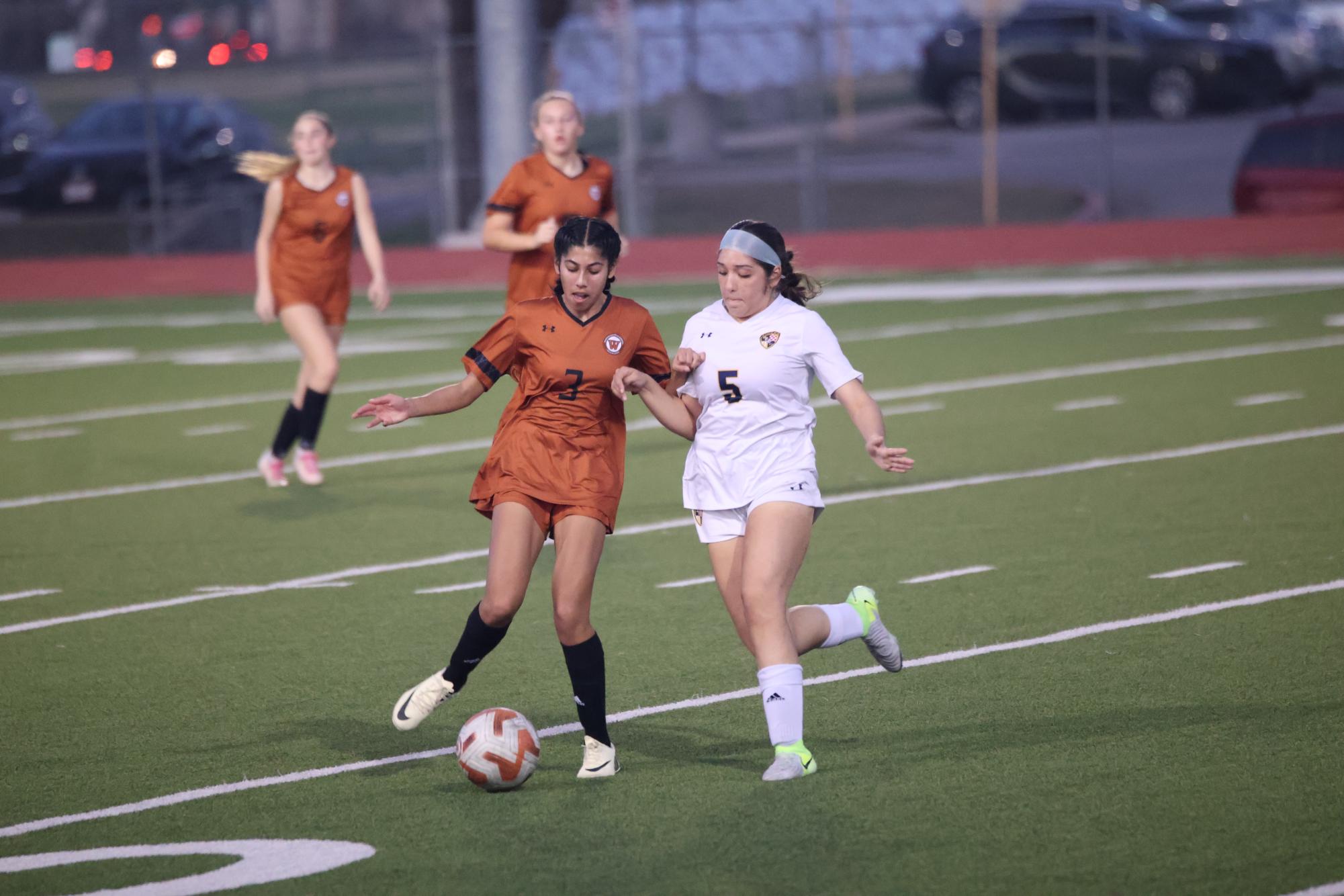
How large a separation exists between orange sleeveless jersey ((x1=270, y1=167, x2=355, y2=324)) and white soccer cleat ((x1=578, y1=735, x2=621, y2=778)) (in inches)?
241

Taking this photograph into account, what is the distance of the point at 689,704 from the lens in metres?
6.74

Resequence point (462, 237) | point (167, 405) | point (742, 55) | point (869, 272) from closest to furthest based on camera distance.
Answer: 1. point (167, 405)
2. point (869, 272)
3. point (462, 237)
4. point (742, 55)

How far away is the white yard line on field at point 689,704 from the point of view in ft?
18.8

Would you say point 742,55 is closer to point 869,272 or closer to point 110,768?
point 869,272

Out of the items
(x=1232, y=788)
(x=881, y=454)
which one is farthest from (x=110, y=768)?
(x=1232, y=788)

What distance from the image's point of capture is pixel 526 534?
19.7ft

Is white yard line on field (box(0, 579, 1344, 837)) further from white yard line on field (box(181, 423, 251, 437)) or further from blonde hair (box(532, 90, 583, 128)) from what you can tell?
white yard line on field (box(181, 423, 251, 437))

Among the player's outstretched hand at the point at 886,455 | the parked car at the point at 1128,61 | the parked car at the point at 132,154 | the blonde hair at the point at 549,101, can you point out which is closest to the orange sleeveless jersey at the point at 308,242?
the blonde hair at the point at 549,101

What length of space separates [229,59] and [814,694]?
38.0 metres

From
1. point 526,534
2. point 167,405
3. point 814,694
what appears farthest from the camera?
point 167,405

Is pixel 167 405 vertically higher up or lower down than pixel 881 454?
lower down

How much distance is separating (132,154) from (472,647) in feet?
87.3

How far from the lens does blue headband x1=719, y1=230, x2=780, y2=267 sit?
6055 millimetres

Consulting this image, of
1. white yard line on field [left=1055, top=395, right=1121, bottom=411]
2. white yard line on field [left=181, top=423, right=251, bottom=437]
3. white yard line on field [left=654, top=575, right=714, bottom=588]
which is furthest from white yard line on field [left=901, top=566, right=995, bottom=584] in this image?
white yard line on field [left=181, top=423, right=251, bottom=437]
